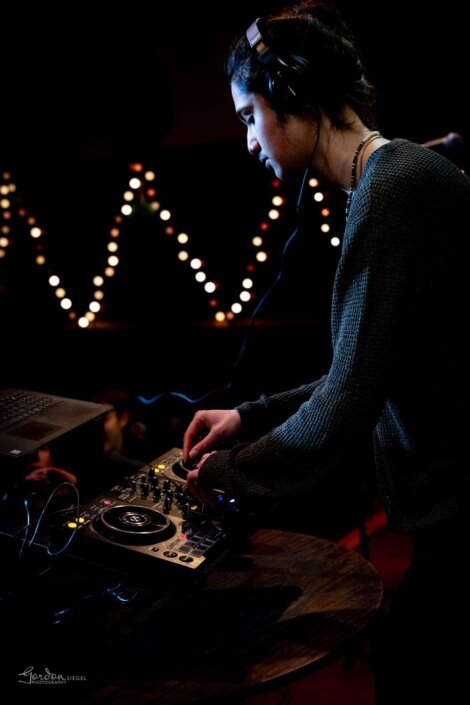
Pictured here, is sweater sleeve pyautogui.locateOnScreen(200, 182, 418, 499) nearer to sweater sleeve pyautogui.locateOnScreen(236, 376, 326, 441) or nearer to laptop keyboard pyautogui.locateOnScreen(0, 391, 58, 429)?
sweater sleeve pyautogui.locateOnScreen(236, 376, 326, 441)

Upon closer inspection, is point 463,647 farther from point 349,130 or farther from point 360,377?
point 349,130

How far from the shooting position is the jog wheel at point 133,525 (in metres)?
1.19

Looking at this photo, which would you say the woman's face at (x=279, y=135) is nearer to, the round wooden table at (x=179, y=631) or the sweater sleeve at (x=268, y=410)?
the sweater sleeve at (x=268, y=410)

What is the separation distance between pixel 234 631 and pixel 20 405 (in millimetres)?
764

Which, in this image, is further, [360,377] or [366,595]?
[366,595]

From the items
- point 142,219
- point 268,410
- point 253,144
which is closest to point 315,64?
point 253,144

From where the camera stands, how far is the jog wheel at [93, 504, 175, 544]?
3.90 ft

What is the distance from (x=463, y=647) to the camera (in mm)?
1018

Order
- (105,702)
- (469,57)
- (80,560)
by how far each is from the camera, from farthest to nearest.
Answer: (469,57)
(80,560)
(105,702)

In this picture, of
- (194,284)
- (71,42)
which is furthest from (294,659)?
(71,42)

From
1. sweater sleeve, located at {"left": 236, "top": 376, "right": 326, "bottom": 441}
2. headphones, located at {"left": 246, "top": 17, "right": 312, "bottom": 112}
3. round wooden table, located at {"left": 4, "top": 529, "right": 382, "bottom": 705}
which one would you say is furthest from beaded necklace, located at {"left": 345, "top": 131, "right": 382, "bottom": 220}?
round wooden table, located at {"left": 4, "top": 529, "right": 382, "bottom": 705}

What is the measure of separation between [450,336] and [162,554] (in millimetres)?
609

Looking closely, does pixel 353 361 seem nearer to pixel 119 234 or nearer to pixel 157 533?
pixel 157 533

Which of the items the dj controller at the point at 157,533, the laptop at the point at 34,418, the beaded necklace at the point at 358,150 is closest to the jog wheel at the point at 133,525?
the dj controller at the point at 157,533
